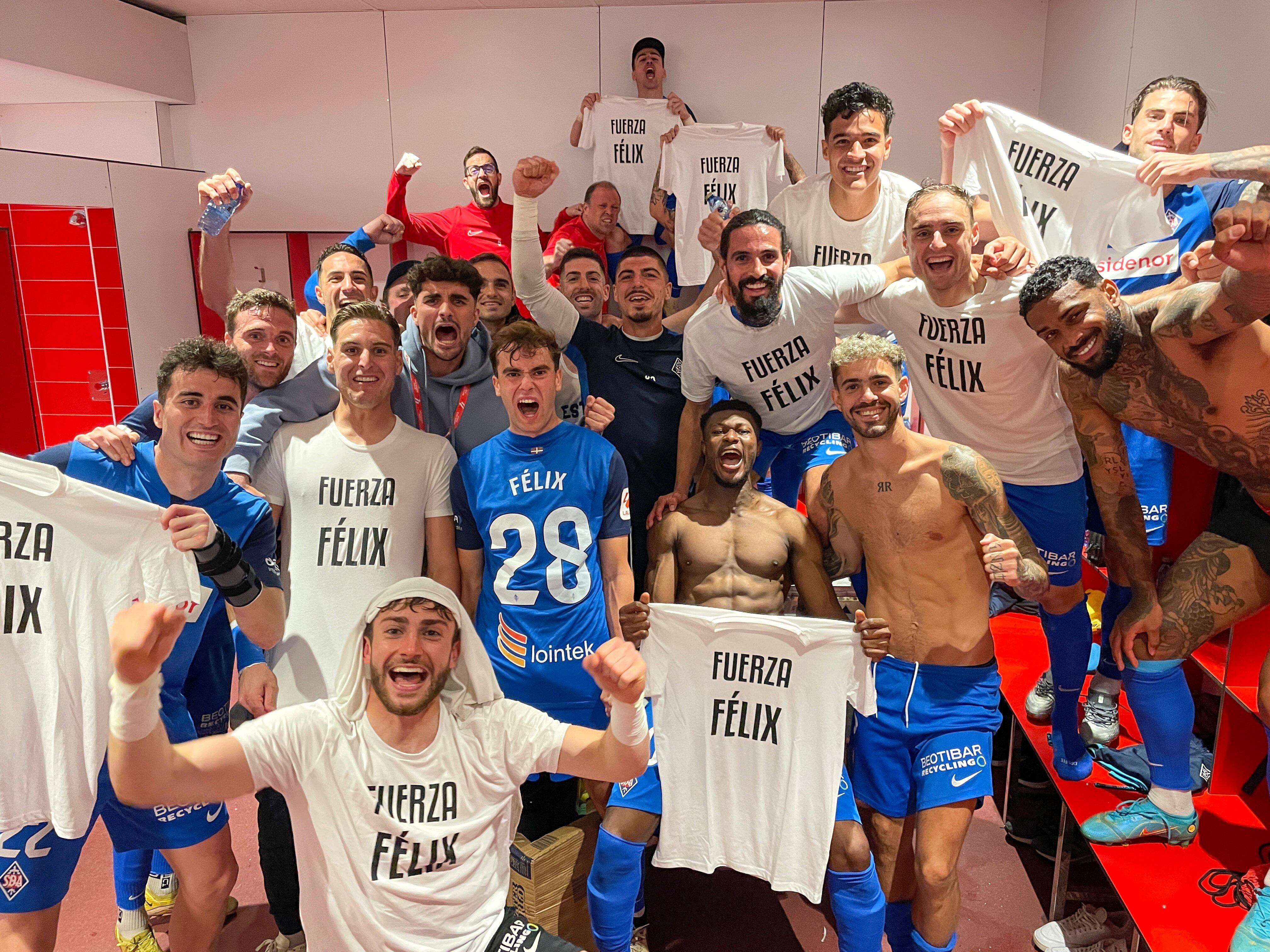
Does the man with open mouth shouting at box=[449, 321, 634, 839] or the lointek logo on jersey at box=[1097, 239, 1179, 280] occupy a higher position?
the lointek logo on jersey at box=[1097, 239, 1179, 280]

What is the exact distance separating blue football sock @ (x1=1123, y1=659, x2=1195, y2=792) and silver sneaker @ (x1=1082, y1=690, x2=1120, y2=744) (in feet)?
1.60

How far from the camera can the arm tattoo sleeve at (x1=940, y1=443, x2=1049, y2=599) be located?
3.13 meters

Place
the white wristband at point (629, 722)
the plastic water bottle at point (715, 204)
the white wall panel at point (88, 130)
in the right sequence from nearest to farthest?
the white wristband at point (629, 722), the plastic water bottle at point (715, 204), the white wall panel at point (88, 130)

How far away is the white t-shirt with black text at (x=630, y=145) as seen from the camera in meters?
6.80

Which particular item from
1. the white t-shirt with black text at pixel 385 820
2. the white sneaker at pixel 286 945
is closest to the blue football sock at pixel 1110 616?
the white t-shirt with black text at pixel 385 820

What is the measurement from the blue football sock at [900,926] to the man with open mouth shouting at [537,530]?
1.28 metres

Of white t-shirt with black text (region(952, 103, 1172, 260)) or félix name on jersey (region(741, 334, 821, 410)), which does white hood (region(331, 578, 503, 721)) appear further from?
white t-shirt with black text (region(952, 103, 1172, 260))

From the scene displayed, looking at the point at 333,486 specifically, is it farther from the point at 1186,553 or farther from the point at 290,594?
the point at 1186,553

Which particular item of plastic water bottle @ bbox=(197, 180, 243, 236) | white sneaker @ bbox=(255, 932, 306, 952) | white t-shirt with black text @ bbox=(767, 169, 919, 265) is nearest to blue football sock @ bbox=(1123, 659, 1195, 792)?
white t-shirt with black text @ bbox=(767, 169, 919, 265)

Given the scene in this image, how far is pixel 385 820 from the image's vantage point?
2.42 metres

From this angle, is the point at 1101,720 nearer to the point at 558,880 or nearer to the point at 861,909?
the point at 861,909

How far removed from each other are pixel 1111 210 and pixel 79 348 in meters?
7.56

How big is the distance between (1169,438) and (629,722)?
218cm

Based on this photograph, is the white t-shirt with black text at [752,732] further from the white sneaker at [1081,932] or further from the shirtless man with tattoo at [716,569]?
the white sneaker at [1081,932]
